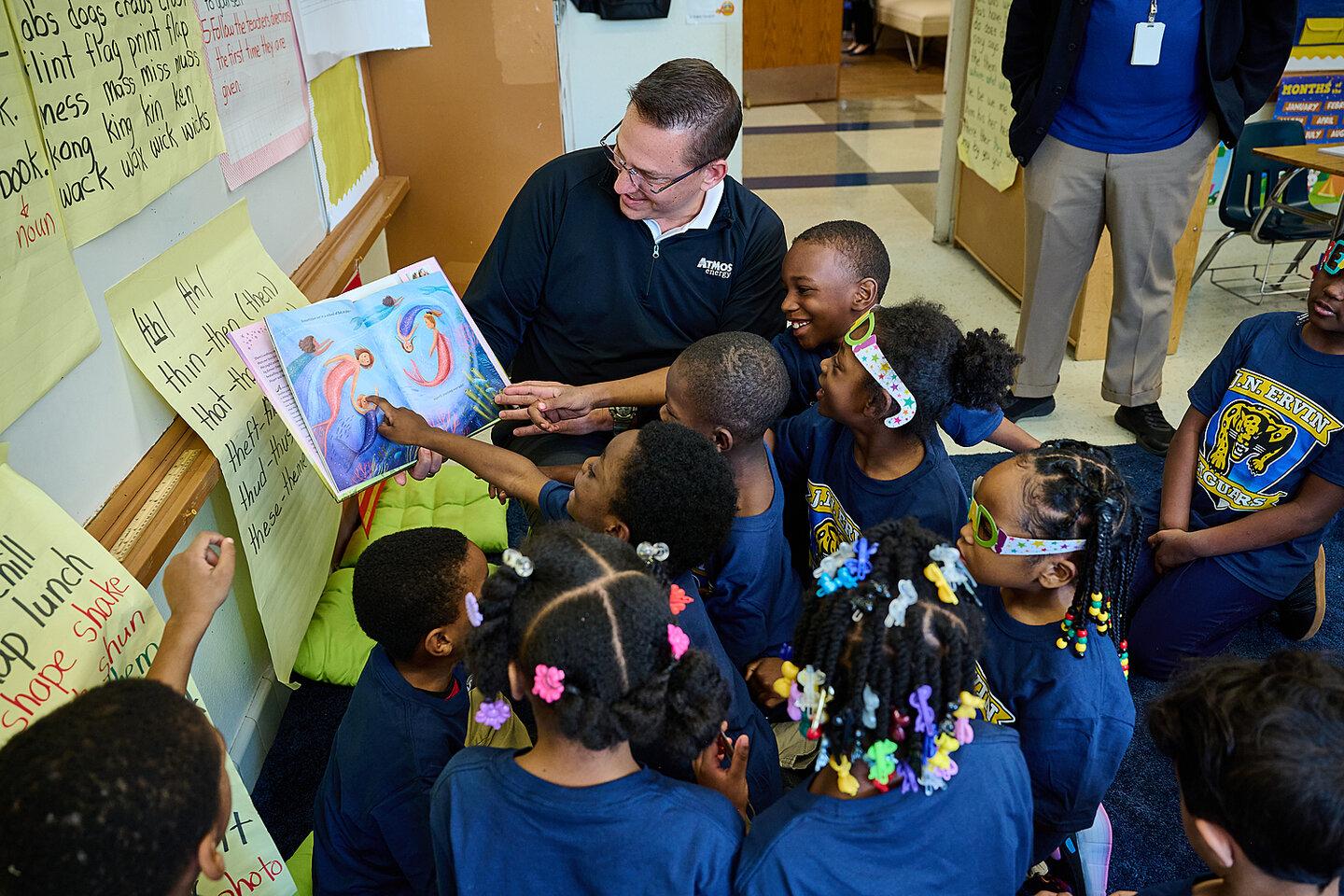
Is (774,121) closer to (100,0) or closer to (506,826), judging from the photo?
(100,0)

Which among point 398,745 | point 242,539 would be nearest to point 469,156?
point 242,539

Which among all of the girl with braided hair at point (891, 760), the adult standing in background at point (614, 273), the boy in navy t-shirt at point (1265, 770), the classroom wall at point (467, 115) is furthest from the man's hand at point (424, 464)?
the classroom wall at point (467, 115)

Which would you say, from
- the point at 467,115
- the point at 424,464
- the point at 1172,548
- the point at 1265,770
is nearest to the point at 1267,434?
the point at 1172,548

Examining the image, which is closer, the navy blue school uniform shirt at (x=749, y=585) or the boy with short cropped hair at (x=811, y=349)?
the navy blue school uniform shirt at (x=749, y=585)

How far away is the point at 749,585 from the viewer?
1.68 m

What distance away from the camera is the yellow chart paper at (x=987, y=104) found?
4.05 meters

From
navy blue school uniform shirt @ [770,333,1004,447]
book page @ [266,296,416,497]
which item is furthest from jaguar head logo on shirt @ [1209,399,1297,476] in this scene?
book page @ [266,296,416,497]

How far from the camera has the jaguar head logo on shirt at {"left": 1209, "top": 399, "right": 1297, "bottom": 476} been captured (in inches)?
79.0

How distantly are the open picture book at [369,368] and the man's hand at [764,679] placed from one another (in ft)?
2.41

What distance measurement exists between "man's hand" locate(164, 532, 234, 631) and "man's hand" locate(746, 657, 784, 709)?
35.1 inches

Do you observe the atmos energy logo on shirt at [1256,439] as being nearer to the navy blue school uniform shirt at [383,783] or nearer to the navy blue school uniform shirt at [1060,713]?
the navy blue school uniform shirt at [1060,713]

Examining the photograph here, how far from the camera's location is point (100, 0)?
4.64 feet

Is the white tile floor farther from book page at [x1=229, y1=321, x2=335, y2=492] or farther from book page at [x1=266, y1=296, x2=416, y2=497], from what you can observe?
book page at [x1=229, y1=321, x2=335, y2=492]

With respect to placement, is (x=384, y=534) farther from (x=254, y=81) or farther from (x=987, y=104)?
(x=987, y=104)
